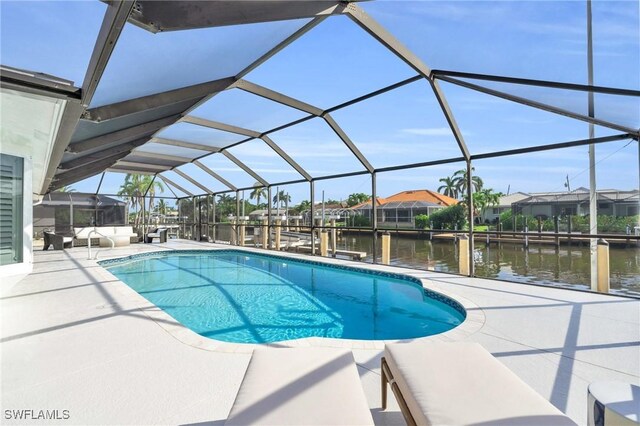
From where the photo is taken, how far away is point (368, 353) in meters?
2.91

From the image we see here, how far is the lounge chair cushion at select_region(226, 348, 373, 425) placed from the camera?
4.53 ft

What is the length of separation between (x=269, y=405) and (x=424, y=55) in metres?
4.72

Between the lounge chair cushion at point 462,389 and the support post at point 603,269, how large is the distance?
452 centimetres

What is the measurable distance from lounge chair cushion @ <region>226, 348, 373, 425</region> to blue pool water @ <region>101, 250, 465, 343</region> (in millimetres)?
2317

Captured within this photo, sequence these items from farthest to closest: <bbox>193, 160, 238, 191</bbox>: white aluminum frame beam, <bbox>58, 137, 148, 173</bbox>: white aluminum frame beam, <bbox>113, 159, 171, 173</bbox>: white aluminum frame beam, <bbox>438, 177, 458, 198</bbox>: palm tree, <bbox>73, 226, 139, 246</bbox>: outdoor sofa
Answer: <bbox>438, 177, 458, 198</bbox>: palm tree
<bbox>73, 226, 139, 246</bbox>: outdoor sofa
<bbox>193, 160, 238, 191</bbox>: white aluminum frame beam
<bbox>113, 159, 171, 173</bbox>: white aluminum frame beam
<bbox>58, 137, 148, 173</bbox>: white aluminum frame beam

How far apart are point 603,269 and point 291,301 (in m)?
4.97

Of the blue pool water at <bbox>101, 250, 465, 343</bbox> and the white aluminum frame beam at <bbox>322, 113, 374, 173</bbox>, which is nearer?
the blue pool water at <bbox>101, 250, 465, 343</bbox>

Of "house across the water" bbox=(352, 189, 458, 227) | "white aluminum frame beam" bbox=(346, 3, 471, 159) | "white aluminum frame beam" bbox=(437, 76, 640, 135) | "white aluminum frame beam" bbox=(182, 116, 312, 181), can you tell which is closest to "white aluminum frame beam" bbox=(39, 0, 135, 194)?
"white aluminum frame beam" bbox=(346, 3, 471, 159)

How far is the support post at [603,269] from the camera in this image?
195 inches

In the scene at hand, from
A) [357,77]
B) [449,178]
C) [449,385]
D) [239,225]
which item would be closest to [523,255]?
[239,225]

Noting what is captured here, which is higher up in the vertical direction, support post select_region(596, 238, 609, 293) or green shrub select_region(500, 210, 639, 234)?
green shrub select_region(500, 210, 639, 234)

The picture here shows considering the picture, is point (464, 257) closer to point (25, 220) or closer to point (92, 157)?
point (25, 220)

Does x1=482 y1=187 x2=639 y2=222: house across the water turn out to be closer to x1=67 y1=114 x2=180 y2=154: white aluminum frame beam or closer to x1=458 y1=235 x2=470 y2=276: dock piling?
x1=458 y1=235 x2=470 y2=276: dock piling

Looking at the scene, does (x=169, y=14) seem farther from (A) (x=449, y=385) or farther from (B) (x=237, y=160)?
(B) (x=237, y=160)
